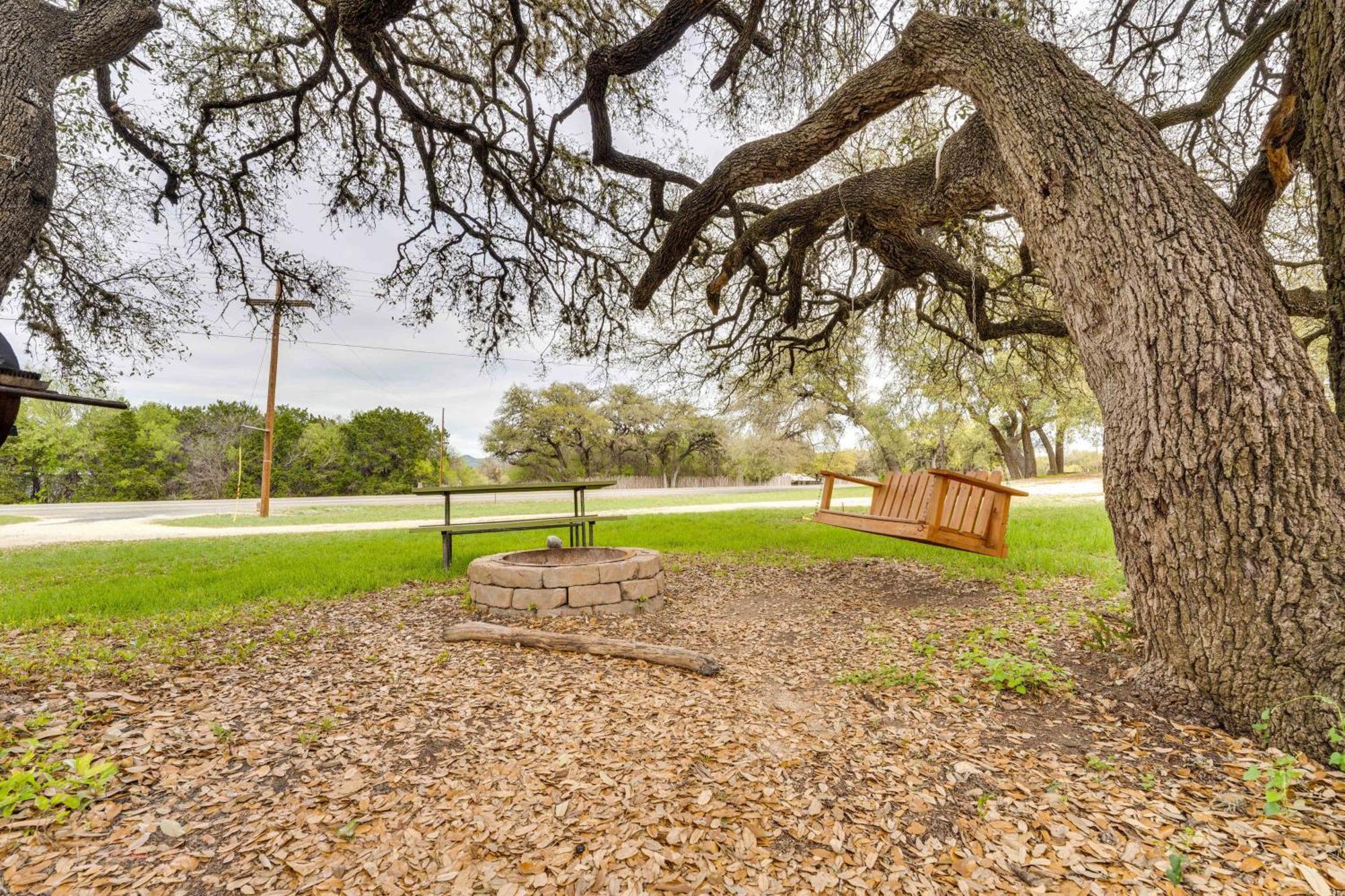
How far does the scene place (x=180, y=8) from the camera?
19.1 ft

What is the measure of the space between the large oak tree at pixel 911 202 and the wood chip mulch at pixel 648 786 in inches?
29.5

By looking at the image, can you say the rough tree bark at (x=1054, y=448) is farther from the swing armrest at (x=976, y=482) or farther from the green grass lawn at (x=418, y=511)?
the swing armrest at (x=976, y=482)

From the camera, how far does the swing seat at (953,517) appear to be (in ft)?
15.4

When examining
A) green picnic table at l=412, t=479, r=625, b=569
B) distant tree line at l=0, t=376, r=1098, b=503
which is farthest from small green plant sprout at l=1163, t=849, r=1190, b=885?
distant tree line at l=0, t=376, r=1098, b=503

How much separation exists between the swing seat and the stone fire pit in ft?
6.76

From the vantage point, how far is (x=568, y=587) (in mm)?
4676

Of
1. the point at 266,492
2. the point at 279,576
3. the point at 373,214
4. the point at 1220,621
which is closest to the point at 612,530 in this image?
the point at 279,576

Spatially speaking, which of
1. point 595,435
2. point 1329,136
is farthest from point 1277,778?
point 595,435

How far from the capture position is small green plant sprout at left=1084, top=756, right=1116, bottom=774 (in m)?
2.27

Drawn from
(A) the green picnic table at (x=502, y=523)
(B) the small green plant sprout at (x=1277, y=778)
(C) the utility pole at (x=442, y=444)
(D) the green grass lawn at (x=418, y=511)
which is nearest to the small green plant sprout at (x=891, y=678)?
(B) the small green plant sprout at (x=1277, y=778)

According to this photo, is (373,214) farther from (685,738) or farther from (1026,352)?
(1026,352)

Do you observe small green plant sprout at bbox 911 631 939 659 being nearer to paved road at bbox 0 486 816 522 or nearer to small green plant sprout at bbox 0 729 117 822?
small green plant sprout at bbox 0 729 117 822

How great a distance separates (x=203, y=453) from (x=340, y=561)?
2526 centimetres

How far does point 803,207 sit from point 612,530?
749 cm
